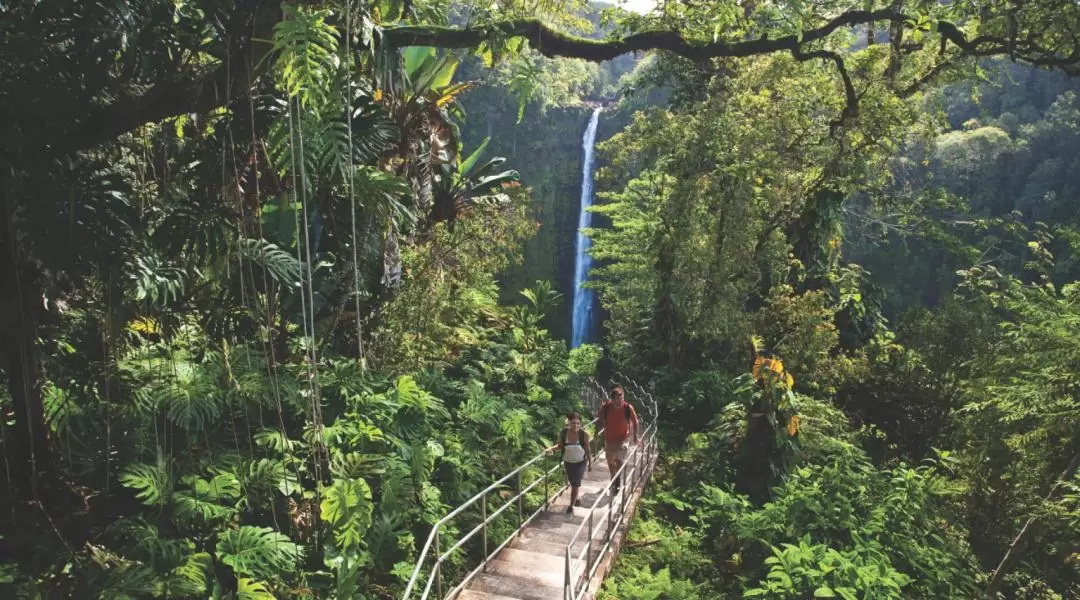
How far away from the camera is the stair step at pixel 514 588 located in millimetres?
5268

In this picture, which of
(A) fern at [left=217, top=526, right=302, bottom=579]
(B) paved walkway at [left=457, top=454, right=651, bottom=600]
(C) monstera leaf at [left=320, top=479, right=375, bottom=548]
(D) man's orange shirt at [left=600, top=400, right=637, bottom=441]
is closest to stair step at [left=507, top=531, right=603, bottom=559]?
(B) paved walkway at [left=457, top=454, right=651, bottom=600]

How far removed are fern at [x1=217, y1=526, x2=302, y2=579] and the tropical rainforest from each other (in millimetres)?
22

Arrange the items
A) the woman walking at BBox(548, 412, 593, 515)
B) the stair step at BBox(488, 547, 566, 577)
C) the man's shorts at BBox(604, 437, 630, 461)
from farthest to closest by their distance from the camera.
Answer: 1. the man's shorts at BBox(604, 437, 630, 461)
2. the woman walking at BBox(548, 412, 593, 515)
3. the stair step at BBox(488, 547, 566, 577)

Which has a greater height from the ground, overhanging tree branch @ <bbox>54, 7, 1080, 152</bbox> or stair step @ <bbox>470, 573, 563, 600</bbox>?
overhanging tree branch @ <bbox>54, 7, 1080, 152</bbox>

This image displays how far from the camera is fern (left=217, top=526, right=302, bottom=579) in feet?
14.1

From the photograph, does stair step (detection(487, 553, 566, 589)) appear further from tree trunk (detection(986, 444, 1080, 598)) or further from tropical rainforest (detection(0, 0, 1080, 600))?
tree trunk (detection(986, 444, 1080, 598))

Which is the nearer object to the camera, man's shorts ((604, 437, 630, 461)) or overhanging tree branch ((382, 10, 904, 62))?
overhanging tree branch ((382, 10, 904, 62))

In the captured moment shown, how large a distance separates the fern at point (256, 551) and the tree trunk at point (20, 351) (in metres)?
1.18

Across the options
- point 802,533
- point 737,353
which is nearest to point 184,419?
point 802,533

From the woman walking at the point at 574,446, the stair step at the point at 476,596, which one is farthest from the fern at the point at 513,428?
the stair step at the point at 476,596

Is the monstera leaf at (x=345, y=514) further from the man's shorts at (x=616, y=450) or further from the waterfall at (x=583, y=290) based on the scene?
the waterfall at (x=583, y=290)

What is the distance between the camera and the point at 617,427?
722 centimetres

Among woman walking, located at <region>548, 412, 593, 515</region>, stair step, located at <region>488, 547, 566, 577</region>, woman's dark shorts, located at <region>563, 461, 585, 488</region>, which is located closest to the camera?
stair step, located at <region>488, 547, 566, 577</region>

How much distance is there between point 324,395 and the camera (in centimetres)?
665
